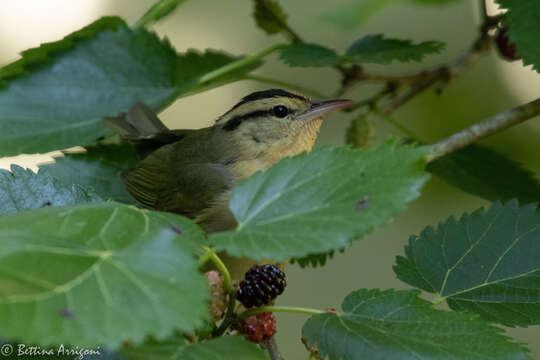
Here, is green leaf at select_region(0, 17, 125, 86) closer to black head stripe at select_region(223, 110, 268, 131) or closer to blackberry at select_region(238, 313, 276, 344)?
black head stripe at select_region(223, 110, 268, 131)

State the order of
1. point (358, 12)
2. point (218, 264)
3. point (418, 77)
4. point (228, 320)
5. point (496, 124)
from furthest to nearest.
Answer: point (358, 12) → point (418, 77) → point (496, 124) → point (228, 320) → point (218, 264)

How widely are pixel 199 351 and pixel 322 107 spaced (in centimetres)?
178

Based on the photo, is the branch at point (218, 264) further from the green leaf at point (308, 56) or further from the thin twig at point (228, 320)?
the green leaf at point (308, 56)

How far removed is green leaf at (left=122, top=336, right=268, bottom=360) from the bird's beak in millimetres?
1513

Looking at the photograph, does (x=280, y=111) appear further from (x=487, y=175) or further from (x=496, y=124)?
(x=496, y=124)

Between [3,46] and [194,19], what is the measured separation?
1.67 metres

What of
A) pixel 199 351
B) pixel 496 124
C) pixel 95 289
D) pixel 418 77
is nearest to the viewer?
pixel 95 289

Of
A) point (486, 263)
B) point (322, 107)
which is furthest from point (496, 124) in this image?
point (322, 107)

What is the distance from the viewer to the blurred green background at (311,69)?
4.86 meters

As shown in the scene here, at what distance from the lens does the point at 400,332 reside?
1426 millimetres

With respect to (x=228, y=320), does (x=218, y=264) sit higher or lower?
higher

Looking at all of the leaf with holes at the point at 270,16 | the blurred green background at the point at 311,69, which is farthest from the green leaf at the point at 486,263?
the blurred green background at the point at 311,69

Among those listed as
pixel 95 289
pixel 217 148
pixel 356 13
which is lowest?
pixel 217 148

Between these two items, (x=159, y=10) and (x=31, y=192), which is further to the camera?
(x=159, y=10)
